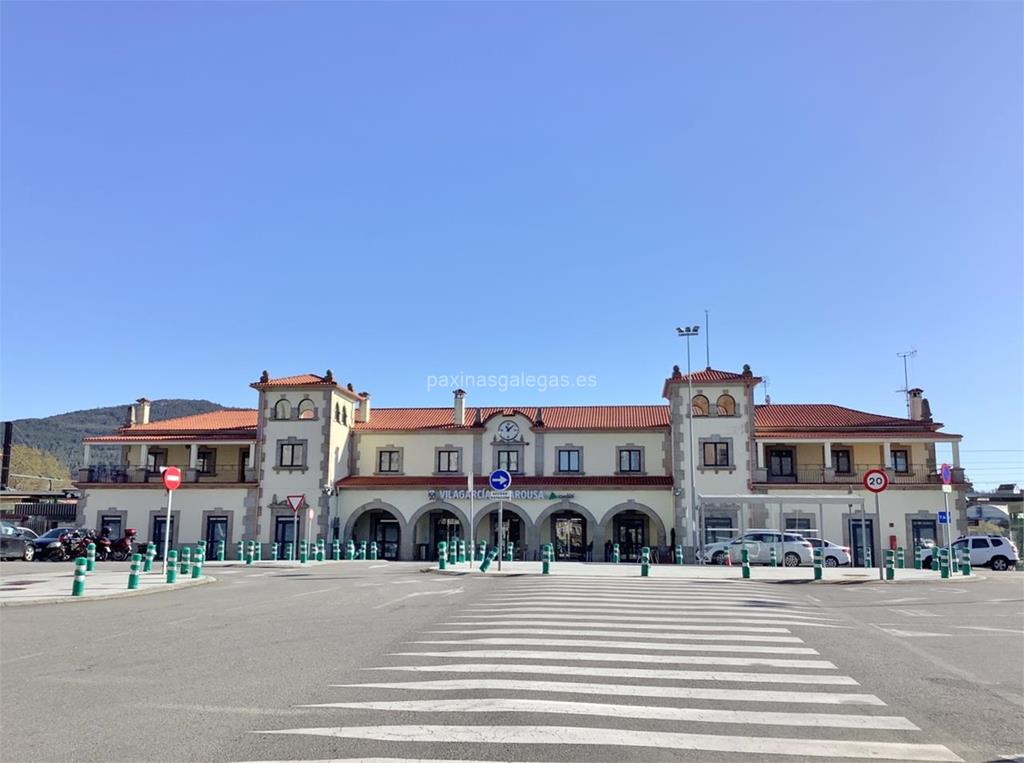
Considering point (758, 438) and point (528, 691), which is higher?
point (758, 438)

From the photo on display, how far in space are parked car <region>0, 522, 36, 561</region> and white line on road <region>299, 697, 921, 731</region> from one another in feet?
106

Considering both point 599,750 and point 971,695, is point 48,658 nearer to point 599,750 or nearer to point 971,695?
point 599,750

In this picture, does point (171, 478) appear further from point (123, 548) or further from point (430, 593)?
point (123, 548)

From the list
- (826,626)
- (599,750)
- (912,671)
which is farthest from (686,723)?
(826,626)

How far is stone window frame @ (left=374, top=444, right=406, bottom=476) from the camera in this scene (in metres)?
46.3

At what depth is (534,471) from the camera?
44.7m

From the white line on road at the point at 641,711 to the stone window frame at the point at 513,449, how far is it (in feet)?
123

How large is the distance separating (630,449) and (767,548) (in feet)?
41.2

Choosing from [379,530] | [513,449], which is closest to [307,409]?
[379,530]

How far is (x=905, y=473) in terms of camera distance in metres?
42.1

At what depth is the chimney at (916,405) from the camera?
44.5m

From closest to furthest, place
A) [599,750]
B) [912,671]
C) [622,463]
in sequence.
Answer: [599,750]
[912,671]
[622,463]

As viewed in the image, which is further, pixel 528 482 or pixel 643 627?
pixel 528 482

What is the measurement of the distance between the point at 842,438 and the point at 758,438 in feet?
14.2
